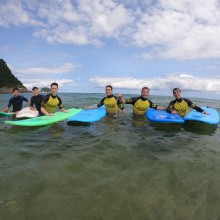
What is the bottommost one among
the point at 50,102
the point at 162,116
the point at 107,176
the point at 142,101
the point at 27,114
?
the point at 107,176

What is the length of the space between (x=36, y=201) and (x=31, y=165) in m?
1.34

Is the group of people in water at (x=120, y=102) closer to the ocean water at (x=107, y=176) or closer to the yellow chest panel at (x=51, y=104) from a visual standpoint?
the yellow chest panel at (x=51, y=104)

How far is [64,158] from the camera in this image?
489 cm

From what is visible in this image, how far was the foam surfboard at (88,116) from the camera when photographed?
8.20 m

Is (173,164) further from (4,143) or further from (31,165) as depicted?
(4,143)

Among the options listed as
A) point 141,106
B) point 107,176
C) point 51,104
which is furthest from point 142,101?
point 107,176

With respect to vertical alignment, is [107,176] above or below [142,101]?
below

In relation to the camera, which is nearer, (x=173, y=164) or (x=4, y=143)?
(x=173, y=164)

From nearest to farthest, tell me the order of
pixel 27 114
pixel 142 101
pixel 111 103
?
pixel 27 114 → pixel 142 101 → pixel 111 103

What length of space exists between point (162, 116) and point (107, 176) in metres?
5.03

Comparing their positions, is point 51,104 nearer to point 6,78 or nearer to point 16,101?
point 16,101

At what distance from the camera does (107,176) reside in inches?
160

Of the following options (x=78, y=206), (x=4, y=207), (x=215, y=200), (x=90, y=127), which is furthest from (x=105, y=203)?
(x=90, y=127)

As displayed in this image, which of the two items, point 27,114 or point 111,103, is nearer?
point 27,114
